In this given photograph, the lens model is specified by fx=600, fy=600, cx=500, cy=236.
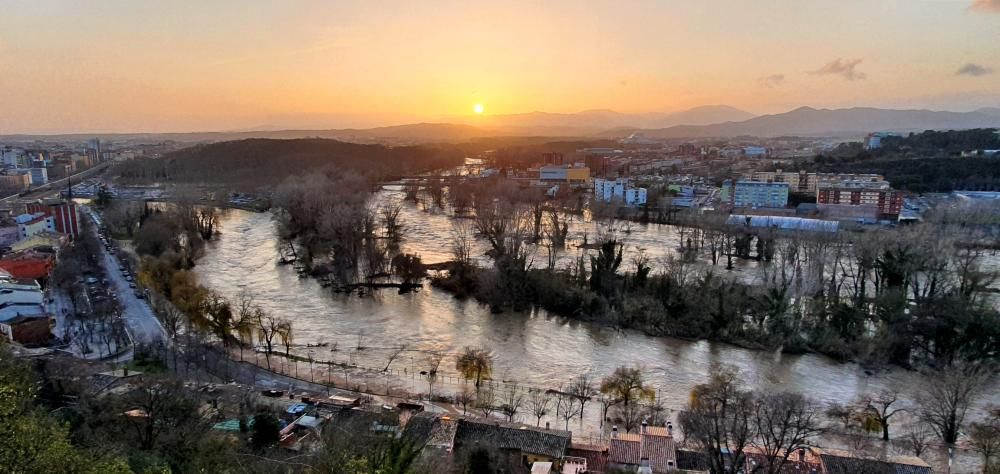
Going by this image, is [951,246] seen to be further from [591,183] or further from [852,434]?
[591,183]

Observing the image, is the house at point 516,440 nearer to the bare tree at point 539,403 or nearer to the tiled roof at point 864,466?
the bare tree at point 539,403

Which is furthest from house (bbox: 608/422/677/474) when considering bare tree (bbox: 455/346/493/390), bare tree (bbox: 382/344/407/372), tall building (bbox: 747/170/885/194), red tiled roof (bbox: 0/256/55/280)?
tall building (bbox: 747/170/885/194)

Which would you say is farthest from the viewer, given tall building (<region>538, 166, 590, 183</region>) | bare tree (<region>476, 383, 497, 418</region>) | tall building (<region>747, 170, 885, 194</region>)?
tall building (<region>538, 166, 590, 183</region>)

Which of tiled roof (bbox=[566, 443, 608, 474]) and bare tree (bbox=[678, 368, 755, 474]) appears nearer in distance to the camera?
bare tree (bbox=[678, 368, 755, 474])

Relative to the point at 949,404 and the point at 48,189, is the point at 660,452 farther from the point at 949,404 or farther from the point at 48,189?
the point at 48,189

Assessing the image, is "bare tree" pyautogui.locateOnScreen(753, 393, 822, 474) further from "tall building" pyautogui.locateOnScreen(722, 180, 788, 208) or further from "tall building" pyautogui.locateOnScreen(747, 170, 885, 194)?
"tall building" pyautogui.locateOnScreen(747, 170, 885, 194)

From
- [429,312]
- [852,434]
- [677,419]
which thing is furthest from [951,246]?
[429,312]

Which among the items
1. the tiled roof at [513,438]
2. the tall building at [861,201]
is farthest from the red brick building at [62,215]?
the tall building at [861,201]
